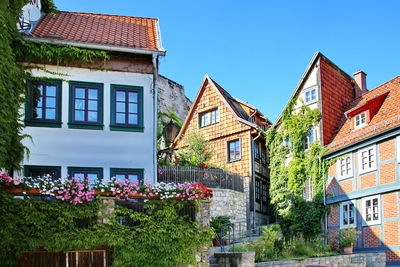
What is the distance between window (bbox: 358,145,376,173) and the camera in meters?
22.0

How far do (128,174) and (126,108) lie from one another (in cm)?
204

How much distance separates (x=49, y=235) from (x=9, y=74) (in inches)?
175

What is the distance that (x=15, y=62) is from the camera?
15.8 meters

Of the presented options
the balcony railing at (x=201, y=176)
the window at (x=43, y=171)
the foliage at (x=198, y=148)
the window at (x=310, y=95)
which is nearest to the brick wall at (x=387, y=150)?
the window at (x=310, y=95)

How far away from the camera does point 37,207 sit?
13.0 m

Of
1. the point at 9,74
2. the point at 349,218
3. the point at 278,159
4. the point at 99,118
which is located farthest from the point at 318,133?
the point at 9,74

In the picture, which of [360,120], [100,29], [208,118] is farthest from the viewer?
[208,118]

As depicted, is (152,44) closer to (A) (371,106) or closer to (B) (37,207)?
(B) (37,207)

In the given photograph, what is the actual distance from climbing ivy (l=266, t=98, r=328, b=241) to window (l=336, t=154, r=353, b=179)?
778 millimetres

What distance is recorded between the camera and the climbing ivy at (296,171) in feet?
79.3

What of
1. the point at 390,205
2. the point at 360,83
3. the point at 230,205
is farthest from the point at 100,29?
the point at 360,83

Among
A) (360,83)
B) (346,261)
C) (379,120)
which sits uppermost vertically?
(360,83)

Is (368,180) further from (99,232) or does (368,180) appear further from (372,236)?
(99,232)

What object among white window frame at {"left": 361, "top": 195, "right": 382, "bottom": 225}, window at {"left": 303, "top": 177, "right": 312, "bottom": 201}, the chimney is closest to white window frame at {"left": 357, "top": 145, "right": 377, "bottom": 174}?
white window frame at {"left": 361, "top": 195, "right": 382, "bottom": 225}
